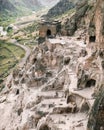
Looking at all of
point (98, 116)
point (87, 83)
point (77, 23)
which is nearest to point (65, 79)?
point (87, 83)

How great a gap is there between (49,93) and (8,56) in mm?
103211

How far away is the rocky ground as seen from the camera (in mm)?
47250

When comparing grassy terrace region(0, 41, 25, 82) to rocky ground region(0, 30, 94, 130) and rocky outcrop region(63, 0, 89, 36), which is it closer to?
rocky outcrop region(63, 0, 89, 36)

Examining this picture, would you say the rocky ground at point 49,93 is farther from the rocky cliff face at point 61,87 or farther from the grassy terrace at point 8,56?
the grassy terrace at point 8,56

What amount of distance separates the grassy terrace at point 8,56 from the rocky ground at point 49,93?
5398 centimetres

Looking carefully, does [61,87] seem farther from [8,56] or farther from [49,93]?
[8,56]

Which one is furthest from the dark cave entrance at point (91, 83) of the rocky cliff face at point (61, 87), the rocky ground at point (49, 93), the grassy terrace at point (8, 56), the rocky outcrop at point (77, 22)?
the grassy terrace at point (8, 56)

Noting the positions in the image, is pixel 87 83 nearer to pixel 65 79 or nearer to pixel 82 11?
pixel 65 79

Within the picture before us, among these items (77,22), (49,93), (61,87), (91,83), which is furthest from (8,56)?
(91,83)

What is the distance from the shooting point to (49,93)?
190 feet

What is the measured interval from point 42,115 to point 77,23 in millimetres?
43550

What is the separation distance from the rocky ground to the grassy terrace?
53983 mm

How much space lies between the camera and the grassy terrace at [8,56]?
453ft

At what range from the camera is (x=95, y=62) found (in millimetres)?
52844
